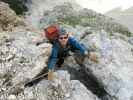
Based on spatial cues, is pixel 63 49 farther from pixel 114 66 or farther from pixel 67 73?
pixel 114 66

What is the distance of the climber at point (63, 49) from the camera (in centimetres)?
1014

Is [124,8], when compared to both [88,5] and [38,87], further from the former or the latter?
[38,87]

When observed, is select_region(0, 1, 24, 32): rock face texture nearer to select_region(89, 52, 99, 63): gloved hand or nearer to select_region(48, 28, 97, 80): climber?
select_region(48, 28, 97, 80): climber

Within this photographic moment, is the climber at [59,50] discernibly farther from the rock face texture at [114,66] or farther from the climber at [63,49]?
the rock face texture at [114,66]

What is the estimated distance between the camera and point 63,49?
423 inches

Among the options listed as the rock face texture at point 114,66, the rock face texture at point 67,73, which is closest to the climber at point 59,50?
the rock face texture at point 67,73

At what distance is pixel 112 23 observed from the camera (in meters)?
24.3

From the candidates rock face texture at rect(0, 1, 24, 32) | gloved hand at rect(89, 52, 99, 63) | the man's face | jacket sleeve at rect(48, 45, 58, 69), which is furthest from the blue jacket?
rock face texture at rect(0, 1, 24, 32)

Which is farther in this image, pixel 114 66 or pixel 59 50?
pixel 114 66

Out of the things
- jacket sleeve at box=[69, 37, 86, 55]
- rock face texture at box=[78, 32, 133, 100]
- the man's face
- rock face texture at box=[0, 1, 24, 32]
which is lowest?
rock face texture at box=[78, 32, 133, 100]

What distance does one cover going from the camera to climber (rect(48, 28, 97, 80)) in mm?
10141

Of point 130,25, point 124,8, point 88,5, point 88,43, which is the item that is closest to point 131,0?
point 124,8

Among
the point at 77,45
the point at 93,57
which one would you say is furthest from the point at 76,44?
the point at 93,57

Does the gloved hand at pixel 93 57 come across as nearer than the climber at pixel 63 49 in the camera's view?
No
